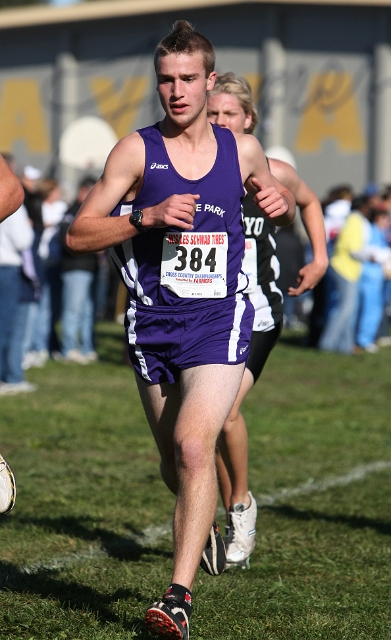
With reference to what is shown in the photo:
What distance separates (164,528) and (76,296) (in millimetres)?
8168

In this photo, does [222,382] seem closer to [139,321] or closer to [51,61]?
[139,321]

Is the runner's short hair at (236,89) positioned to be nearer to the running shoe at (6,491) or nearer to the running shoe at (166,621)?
the running shoe at (6,491)

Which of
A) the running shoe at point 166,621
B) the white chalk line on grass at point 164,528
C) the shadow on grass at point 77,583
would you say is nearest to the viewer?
the running shoe at point 166,621

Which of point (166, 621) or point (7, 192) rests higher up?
point (7, 192)

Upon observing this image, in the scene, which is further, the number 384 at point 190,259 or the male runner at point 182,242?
the number 384 at point 190,259

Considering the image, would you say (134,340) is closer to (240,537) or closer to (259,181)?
(259,181)

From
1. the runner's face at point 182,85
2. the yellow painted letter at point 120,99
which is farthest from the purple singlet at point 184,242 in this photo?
the yellow painted letter at point 120,99

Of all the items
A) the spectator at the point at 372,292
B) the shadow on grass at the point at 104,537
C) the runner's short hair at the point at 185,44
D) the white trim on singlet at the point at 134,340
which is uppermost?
the runner's short hair at the point at 185,44

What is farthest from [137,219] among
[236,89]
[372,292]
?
[372,292]

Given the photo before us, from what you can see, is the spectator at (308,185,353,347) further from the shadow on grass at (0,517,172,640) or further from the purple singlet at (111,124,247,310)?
the purple singlet at (111,124,247,310)

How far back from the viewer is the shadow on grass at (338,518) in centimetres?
609

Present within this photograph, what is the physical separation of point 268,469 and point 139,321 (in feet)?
11.5

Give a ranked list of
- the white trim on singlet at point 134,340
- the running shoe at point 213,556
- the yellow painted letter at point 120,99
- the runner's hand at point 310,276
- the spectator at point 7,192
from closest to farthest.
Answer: the spectator at point 7,192
the white trim on singlet at point 134,340
the running shoe at point 213,556
the runner's hand at point 310,276
the yellow painted letter at point 120,99

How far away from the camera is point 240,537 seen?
207 inches
